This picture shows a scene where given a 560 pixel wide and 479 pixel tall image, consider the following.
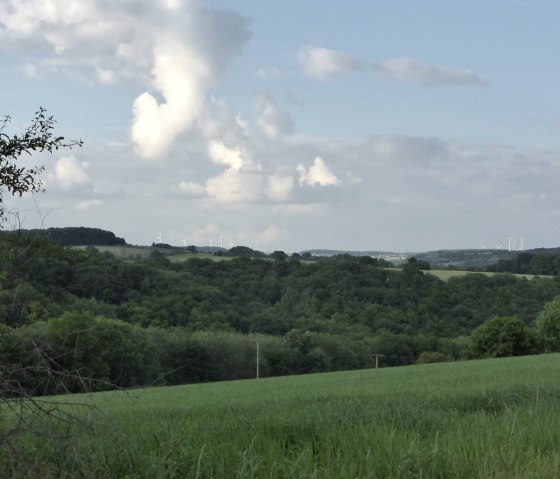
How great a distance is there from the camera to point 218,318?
113438 mm

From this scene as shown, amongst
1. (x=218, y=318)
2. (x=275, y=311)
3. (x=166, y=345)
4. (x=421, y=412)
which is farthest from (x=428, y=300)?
(x=421, y=412)

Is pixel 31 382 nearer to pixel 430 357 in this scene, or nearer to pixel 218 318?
pixel 430 357

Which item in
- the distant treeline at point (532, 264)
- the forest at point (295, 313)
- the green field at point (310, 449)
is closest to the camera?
the green field at point (310, 449)

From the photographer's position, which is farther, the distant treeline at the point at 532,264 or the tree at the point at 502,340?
the distant treeline at the point at 532,264

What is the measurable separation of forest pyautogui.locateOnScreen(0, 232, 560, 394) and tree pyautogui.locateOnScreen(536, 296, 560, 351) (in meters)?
0.78

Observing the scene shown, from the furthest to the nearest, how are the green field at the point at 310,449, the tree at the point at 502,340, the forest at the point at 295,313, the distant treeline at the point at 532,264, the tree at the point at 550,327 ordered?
the distant treeline at the point at 532,264 → the tree at the point at 550,327 → the forest at the point at 295,313 → the tree at the point at 502,340 → the green field at the point at 310,449

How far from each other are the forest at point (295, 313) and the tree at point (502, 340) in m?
0.12

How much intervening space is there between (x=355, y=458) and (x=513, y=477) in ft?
4.28

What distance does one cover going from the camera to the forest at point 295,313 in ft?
281

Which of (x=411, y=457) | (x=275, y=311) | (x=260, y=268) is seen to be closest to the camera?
(x=411, y=457)

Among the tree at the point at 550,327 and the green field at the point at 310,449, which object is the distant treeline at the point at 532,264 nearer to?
the tree at the point at 550,327

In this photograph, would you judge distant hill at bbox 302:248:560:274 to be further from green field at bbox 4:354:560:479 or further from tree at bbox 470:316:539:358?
green field at bbox 4:354:560:479

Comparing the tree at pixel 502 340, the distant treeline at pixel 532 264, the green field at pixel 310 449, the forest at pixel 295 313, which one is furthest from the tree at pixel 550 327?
the green field at pixel 310 449

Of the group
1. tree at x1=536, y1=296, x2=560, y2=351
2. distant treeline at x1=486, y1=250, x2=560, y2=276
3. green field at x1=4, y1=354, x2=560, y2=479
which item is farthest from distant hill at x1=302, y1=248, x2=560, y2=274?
green field at x1=4, y1=354, x2=560, y2=479
